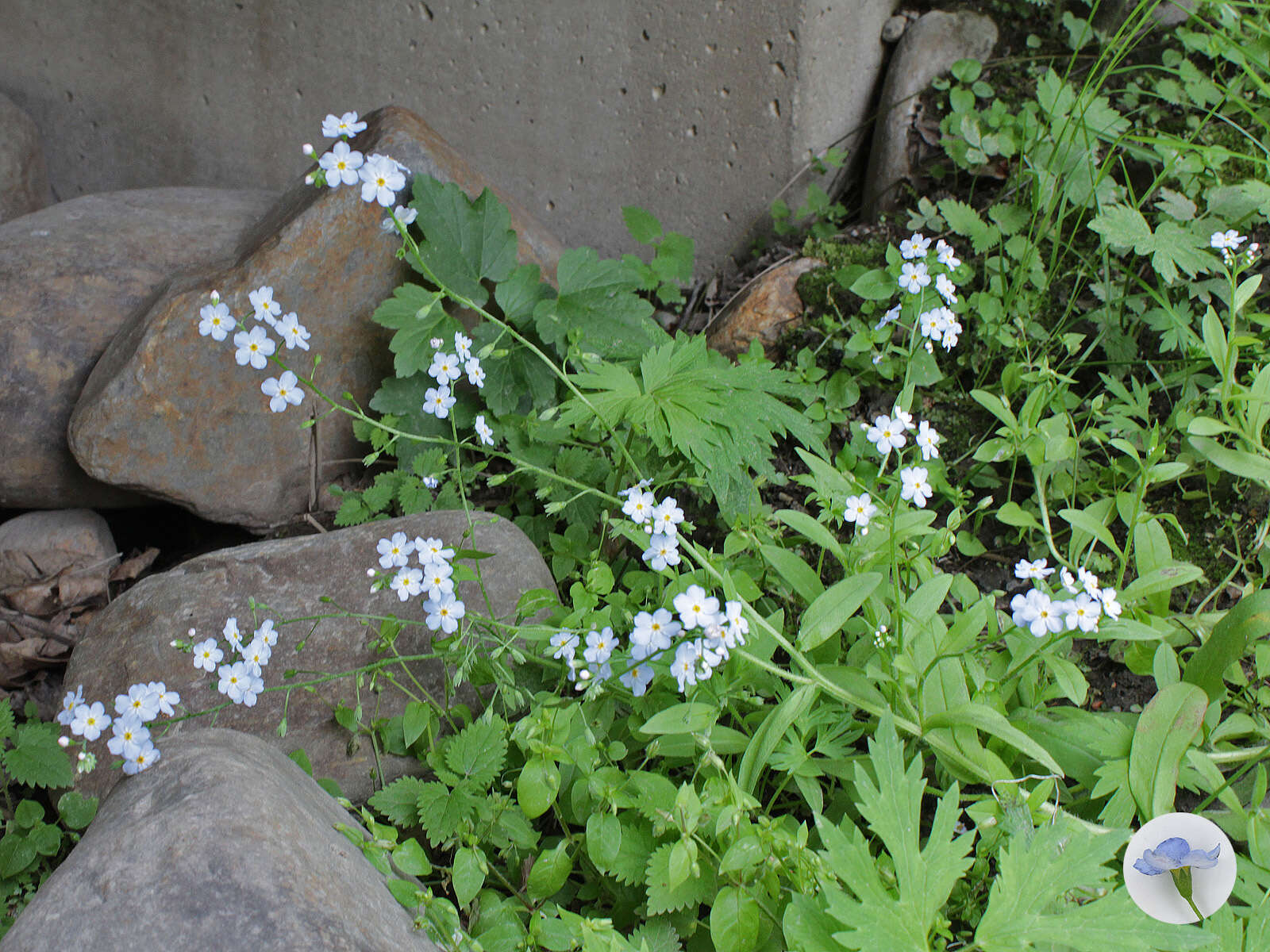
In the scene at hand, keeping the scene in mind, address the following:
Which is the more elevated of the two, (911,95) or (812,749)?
(911,95)

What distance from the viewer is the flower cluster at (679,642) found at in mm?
1435

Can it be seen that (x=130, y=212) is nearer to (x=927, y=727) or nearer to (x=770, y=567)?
(x=770, y=567)

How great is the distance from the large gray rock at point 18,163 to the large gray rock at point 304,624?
2.15m

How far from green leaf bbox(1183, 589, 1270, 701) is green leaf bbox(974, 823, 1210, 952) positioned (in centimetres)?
64

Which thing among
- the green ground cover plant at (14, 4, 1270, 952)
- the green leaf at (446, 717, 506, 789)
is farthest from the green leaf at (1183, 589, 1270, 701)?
the green leaf at (446, 717, 506, 789)

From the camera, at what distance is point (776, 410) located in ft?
7.57

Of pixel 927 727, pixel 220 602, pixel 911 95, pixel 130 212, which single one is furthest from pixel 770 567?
pixel 130 212

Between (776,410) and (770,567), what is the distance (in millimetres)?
433

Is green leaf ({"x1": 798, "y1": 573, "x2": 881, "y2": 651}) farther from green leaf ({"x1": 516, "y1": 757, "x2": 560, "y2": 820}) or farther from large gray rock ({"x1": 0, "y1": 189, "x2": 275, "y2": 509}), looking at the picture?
large gray rock ({"x1": 0, "y1": 189, "x2": 275, "y2": 509})

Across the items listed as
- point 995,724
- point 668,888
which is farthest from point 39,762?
point 995,724

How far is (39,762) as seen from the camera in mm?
1955

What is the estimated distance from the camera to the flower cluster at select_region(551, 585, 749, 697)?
4.71 ft

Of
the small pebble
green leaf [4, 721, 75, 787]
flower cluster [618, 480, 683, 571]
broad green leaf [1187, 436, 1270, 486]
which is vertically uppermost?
the small pebble

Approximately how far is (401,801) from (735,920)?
2.61ft
